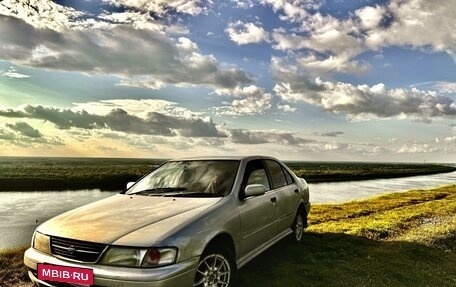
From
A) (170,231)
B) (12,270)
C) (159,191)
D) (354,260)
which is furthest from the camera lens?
(354,260)

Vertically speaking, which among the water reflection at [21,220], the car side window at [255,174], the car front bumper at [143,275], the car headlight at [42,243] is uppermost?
the car side window at [255,174]

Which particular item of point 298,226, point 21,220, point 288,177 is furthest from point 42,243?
point 21,220

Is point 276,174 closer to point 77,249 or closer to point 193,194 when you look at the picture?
point 193,194

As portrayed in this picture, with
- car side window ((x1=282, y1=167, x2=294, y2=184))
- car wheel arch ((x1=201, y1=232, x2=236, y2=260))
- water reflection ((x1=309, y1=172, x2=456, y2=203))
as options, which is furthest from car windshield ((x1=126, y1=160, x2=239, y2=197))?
water reflection ((x1=309, y1=172, x2=456, y2=203))


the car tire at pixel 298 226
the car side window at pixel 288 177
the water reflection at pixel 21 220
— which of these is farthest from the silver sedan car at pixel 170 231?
the water reflection at pixel 21 220

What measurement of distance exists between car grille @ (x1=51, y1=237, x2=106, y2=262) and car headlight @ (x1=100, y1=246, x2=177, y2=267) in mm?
119

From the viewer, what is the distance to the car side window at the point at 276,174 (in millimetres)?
6664

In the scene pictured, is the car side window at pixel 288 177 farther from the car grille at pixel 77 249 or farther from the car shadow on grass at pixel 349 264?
the car grille at pixel 77 249

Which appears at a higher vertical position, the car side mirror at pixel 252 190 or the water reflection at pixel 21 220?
the car side mirror at pixel 252 190

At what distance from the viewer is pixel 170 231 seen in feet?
12.9

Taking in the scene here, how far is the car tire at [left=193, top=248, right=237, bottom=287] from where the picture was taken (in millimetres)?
4191

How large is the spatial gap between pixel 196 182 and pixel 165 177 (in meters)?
0.69

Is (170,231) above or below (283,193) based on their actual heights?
below

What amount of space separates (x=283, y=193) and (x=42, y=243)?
12.8 feet
